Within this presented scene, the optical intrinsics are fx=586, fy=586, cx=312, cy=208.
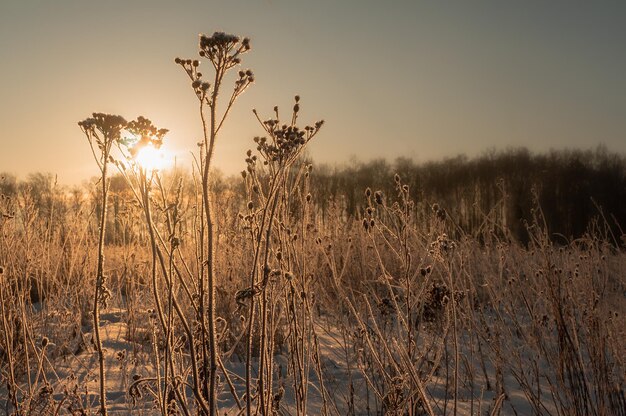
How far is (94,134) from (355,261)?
5.31 meters

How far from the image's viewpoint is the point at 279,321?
3.83 meters

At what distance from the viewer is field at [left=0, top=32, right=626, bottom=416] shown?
1.68 metres


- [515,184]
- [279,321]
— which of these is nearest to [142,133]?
[279,321]

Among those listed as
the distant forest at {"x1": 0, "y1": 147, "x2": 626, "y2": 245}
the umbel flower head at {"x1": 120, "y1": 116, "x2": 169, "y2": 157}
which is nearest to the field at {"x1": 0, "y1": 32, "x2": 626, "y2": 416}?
the umbel flower head at {"x1": 120, "y1": 116, "x2": 169, "y2": 157}

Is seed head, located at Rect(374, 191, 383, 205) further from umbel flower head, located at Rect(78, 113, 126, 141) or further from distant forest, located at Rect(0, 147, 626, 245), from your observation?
distant forest, located at Rect(0, 147, 626, 245)

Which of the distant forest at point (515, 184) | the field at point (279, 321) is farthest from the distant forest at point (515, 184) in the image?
the field at point (279, 321)

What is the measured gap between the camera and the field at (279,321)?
66.1 inches

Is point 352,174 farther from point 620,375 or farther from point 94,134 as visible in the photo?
point 94,134

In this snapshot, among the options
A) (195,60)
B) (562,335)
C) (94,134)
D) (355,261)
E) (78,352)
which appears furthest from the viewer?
(355,261)

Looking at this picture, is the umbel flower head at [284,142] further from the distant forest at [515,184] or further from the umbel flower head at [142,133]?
the distant forest at [515,184]

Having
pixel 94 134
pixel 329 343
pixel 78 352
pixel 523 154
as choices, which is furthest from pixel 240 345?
pixel 523 154

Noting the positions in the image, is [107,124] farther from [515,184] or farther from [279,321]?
[515,184]

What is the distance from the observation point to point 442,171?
29234mm

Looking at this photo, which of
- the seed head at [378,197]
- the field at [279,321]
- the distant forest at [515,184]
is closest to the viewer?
the field at [279,321]
